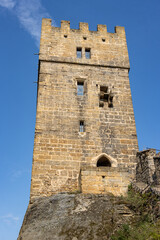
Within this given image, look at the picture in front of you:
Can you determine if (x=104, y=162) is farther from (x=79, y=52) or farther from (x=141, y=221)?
(x=79, y=52)

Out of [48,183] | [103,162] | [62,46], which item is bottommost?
[48,183]

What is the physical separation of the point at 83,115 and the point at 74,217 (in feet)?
22.1

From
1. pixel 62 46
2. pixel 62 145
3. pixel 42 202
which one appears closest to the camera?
pixel 42 202

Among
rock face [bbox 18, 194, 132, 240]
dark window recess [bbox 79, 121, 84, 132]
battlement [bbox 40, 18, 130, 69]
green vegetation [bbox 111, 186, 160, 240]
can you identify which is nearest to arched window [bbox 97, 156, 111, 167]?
dark window recess [bbox 79, 121, 84, 132]

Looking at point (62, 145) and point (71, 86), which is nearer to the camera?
point (62, 145)

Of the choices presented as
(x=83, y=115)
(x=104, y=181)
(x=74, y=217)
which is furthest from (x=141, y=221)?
(x=83, y=115)

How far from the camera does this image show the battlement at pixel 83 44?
18.8 meters

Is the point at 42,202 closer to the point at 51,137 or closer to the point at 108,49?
the point at 51,137

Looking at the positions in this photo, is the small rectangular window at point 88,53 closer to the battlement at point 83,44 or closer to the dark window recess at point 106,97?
the battlement at point 83,44

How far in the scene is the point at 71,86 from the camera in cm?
1759

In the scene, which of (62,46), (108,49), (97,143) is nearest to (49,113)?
(97,143)

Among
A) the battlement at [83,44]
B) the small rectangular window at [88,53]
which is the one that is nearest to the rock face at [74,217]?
the battlement at [83,44]

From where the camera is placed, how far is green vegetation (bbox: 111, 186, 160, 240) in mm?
9930

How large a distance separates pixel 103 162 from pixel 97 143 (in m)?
1.10
